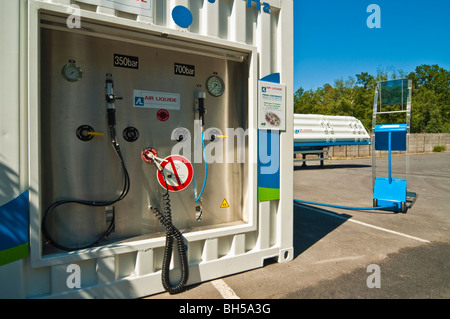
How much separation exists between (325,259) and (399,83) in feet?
15.4

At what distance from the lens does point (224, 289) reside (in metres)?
2.83

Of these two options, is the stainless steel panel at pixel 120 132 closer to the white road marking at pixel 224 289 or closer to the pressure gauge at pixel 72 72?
the pressure gauge at pixel 72 72

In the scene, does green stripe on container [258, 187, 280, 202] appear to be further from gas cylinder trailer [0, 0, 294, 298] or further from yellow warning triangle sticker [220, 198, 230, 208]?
yellow warning triangle sticker [220, 198, 230, 208]

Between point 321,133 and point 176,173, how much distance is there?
1298cm

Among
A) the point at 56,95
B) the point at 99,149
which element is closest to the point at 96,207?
the point at 99,149

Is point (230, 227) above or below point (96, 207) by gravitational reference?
below

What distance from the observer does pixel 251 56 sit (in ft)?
10.4

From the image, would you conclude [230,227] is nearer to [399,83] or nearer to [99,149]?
[99,149]

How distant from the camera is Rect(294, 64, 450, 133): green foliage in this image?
129 ft

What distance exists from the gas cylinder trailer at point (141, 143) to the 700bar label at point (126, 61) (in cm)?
2

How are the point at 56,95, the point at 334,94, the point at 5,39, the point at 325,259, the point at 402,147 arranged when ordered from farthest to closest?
the point at 334,94
the point at 402,147
the point at 325,259
the point at 56,95
the point at 5,39

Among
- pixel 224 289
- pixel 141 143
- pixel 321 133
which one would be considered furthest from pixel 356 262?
pixel 321 133

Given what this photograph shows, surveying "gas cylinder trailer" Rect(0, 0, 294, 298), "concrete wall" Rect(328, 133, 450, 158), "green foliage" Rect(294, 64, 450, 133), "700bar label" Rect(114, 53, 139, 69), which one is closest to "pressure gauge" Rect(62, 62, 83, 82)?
"gas cylinder trailer" Rect(0, 0, 294, 298)

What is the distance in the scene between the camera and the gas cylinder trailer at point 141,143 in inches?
85.0
